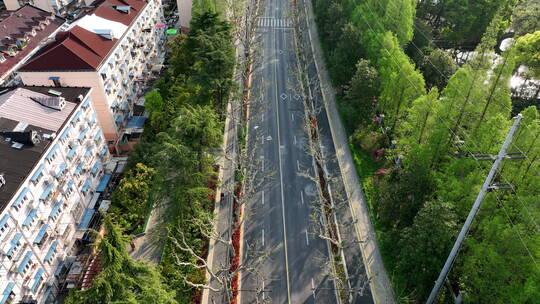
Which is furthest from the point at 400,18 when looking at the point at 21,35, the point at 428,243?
the point at 21,35

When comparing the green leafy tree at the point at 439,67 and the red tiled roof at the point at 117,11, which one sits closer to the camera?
the green leafy tree at the point at 439,67

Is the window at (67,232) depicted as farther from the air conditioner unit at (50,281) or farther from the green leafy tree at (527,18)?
the green leafy tree at (527,18)

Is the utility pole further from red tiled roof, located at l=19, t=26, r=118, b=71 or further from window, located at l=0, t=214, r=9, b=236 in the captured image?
red tiled roof, located at l=19, t=26, r=118, b=71

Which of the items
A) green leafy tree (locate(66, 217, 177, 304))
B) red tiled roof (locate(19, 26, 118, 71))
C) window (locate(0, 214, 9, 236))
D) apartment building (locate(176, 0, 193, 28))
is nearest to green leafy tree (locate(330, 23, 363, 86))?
red tiled roof (locate(19, 26, 118, 71))

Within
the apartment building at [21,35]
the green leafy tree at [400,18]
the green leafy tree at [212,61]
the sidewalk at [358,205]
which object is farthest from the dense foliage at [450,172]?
the apartment building at [21,35]

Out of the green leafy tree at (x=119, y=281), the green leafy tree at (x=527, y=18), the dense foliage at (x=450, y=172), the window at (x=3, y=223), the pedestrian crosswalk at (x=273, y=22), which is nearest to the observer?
the green leafy tree at (x=119, y=281)

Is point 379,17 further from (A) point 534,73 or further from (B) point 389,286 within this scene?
(B) point 389,286

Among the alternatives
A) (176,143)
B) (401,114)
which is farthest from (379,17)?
(176,143)
